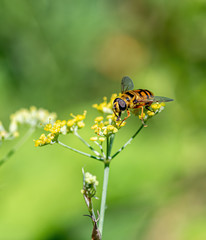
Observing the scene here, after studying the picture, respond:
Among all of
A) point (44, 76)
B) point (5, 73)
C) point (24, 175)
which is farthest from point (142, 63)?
point (24, 175)

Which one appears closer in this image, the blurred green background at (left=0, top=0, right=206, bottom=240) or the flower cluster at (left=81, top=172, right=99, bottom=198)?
the flower cluster at (left=81, top=172, right=99, bottom=198)

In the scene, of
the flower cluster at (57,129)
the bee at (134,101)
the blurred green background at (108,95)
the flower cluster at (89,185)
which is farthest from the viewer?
the blurred green background at (108,95)

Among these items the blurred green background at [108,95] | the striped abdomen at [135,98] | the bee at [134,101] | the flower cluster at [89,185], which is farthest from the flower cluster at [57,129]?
the blurred green background at [108,95]

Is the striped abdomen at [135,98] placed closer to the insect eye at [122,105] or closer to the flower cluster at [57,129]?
the insect eye at [122,105]

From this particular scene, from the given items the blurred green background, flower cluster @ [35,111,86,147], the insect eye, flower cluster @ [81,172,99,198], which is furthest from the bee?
the blurred green background

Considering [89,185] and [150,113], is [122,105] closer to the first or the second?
[150,113]

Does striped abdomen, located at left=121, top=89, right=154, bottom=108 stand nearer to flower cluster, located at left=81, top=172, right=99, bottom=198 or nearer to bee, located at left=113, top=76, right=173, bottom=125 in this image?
bee, located at left=113, top=76, right=173, bottom=125

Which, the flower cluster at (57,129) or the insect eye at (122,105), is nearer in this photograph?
the flower cluster at (57,129)

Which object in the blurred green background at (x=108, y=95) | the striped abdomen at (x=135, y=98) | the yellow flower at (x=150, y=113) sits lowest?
the yellow flower at (x=150, y=113)
